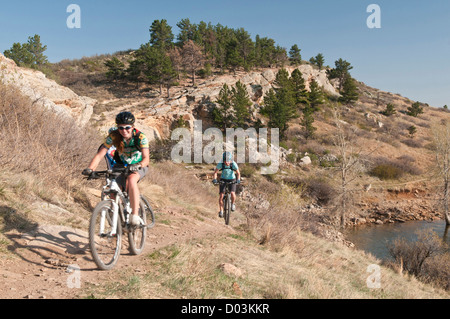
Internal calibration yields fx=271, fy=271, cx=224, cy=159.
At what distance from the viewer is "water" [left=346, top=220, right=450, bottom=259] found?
60.3ft

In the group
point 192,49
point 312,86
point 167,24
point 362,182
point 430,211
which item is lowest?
point 430,211

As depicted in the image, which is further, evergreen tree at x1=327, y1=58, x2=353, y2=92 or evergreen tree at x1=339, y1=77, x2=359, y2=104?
evergreen tree at x1=327, y1=58, x2=353, y2=92

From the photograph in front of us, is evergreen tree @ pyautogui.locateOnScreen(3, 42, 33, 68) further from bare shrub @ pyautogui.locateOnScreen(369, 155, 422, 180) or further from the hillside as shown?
bare shrub @ pyautogui.locateOnScreen(369, 155, 422, 180)

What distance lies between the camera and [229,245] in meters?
5.92

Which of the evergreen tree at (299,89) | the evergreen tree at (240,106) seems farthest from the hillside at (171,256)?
the evergreen tree at (299,89)

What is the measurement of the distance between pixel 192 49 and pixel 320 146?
3141 centimetres

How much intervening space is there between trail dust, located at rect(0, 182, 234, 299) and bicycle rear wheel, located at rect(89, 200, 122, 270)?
148mm

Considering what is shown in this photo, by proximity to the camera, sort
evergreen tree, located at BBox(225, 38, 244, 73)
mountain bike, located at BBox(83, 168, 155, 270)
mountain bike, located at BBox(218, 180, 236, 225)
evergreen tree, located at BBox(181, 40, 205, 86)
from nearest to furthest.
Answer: mountain bike, located at BBox(83, 168, 155, 270) → mountain bike, located at BBox(218, 180, 236, 225) → evergreen tree, located at BBox(181, 40, 205, 86) → evergreen tree, located at BBox(225, 38, 244, 73)

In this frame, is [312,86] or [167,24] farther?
[167,24]

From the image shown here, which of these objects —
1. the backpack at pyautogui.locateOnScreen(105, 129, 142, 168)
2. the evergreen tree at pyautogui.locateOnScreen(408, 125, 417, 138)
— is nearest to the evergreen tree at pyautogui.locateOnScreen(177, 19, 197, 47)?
the evergreen tree at pyautogui.locateOnScreen(408, 125, 417, 138)

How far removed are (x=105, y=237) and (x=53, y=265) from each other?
0.78 metres

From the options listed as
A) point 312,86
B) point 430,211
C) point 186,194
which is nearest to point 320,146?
point 430,211

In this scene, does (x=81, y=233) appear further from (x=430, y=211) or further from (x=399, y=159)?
(x=399, y=159)

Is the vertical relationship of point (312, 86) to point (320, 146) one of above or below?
above
